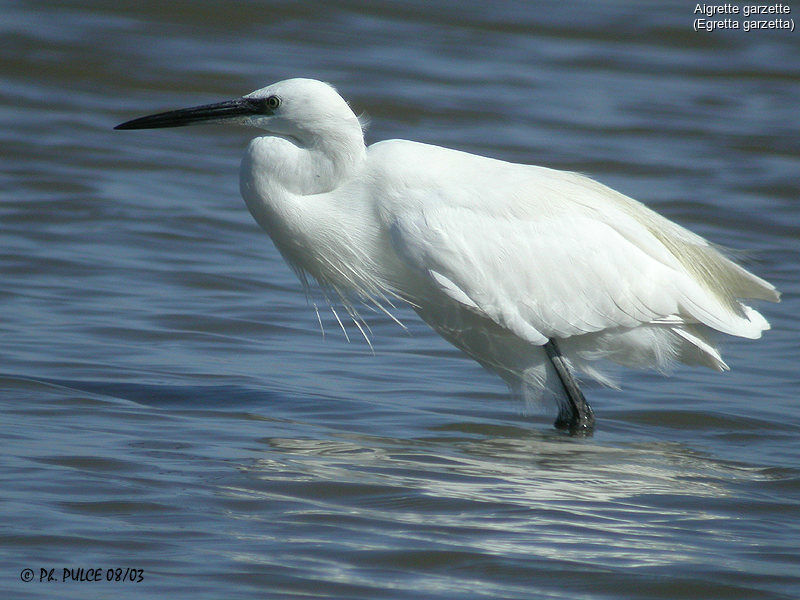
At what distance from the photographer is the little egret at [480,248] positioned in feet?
17.3

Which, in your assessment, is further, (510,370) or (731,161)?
(731,161)

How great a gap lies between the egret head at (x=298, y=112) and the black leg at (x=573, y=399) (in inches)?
50.7

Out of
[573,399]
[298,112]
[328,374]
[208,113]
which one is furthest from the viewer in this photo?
[328,374]

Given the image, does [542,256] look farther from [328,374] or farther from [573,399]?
[328,374]

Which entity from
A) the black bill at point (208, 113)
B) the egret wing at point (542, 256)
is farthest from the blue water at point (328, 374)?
the black bill at point (208, 113)

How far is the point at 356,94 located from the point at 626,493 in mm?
8286

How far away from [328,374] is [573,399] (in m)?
1.37

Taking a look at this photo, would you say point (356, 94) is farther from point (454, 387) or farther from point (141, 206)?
point (454, 387)

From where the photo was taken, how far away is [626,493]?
4.62 meters

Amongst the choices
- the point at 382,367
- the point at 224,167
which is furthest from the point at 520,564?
the point at 224,167

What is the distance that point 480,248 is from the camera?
5309 mm

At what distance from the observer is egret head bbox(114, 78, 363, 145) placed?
5230 mm

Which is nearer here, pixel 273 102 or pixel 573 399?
pixel 273 102

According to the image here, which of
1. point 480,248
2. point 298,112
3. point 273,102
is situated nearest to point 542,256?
point 480,248
